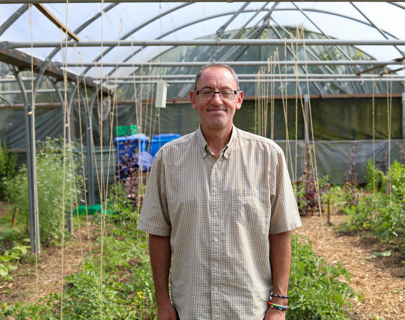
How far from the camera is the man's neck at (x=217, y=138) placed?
5.10 ft

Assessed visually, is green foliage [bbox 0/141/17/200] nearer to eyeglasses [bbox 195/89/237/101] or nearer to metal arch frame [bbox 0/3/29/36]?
metal arch frame [bbox 0/3/29/36]

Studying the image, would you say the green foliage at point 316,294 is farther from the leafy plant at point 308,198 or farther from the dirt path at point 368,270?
the leafy plant at point 308,198

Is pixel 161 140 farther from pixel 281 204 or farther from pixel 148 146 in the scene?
pixel 281 204

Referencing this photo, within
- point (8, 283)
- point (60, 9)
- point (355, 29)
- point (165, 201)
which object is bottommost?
point (8, 283)

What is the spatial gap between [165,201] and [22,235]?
13.3ft

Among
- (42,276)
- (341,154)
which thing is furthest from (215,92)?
(341,154)

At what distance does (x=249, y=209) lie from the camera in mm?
1483

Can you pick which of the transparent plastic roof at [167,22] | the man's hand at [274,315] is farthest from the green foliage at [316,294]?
the transparent plastic roof at [167,22]

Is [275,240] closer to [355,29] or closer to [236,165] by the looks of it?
[236,165]

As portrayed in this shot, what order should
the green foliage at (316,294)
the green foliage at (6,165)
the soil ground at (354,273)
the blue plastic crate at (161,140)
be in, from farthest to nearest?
the green foliage at (6,165)
the blue plastic crate at (161,140)
the soil ground at (354,273)
the green foliage at (316,294)

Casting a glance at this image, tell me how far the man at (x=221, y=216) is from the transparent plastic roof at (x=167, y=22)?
2950 millimetres

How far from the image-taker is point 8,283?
12.0 ft

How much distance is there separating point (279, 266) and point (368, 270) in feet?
8.92

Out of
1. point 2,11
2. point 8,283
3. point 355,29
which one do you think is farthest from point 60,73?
point 355,29
